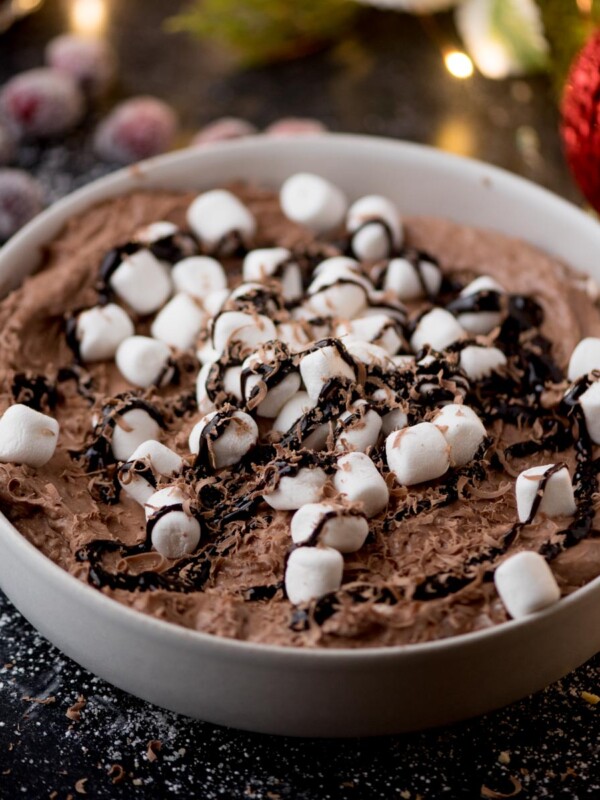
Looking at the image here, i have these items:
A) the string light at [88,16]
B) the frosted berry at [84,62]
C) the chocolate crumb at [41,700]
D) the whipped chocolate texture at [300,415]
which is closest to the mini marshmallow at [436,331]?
the whipped chocolate texture at [300,415]

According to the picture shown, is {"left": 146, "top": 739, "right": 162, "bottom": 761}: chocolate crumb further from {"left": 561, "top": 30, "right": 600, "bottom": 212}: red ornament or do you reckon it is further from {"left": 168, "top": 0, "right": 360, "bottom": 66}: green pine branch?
{"left": 168, "top": 0, "right": 360, "bottom": 66}: green pine branch

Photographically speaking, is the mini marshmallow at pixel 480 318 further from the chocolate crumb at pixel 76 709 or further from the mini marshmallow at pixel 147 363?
the chocolate crumb at pixel 76 709

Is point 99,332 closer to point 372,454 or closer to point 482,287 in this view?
point 372,454

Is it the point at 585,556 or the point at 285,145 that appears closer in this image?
the point at 585,556

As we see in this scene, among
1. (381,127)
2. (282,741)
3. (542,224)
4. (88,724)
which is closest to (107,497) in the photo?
(88,724)

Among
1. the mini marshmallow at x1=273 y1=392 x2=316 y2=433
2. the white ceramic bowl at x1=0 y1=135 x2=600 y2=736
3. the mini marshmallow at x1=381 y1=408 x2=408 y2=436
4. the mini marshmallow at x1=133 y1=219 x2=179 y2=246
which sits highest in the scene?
the mini marshmallow at x1=133 y1=219 x2=179 y2=246

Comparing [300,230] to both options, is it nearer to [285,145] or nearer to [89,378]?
[285,145]

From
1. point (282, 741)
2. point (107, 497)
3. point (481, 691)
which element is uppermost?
point (107, 497)

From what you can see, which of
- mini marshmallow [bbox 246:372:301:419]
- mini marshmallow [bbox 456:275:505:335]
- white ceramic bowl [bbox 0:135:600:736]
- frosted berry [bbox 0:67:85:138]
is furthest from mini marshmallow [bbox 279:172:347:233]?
white ceramic bowl [bbox 0:135:600:736]
